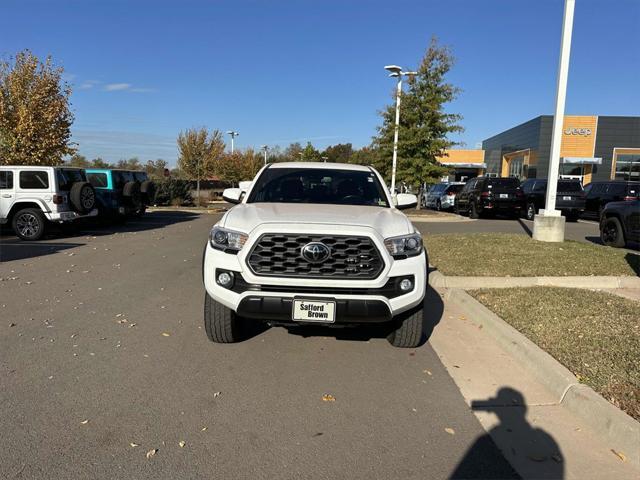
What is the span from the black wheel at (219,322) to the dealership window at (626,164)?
52.5 meters

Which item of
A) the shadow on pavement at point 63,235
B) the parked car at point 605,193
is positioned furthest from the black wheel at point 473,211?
the shadow on pavement at point 63,235

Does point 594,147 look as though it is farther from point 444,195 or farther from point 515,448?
point 515,448

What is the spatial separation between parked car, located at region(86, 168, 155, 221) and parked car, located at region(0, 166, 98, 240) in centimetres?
266

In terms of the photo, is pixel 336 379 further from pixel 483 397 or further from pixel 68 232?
pixel 68 232

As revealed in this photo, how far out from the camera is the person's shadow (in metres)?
2.82

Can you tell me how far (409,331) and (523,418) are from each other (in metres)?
1.37

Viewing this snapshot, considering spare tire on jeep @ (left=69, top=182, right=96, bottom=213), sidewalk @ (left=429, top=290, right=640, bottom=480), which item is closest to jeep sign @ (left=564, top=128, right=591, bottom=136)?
spare tire on jeep @ (left=69, top=182, right=96, bottom=213)

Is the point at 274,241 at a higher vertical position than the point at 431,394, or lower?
higher

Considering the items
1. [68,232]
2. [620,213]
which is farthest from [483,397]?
[68,232]

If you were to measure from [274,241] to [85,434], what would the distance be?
1.89 metres

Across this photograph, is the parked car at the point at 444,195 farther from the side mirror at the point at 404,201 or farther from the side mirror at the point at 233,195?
the side mirror at the point at 233,195

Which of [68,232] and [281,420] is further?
Answer: [68,232]

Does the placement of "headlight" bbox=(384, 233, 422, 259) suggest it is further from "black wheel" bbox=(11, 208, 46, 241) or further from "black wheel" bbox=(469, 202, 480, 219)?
"black wheel" bbox=(469, 202, 480, 219)

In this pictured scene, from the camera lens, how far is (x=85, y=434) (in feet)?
10.2
